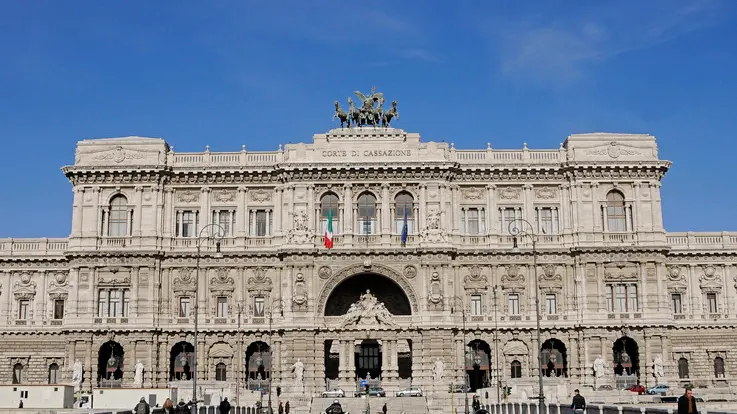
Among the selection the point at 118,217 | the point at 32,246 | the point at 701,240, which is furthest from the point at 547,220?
the point at 32,246

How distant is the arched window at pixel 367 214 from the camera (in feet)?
280

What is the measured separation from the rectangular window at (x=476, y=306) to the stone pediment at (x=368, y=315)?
7.28 metres


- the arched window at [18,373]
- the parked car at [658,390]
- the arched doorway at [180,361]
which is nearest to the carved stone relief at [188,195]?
the arched doorway at [180,361]

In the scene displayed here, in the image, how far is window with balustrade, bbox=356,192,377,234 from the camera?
8538 centimetres

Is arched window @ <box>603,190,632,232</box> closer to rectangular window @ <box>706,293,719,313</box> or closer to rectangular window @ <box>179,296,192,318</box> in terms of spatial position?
rectangular window @ <box>706,293,719,313</box>

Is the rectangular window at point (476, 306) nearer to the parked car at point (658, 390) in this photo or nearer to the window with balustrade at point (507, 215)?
the window with balustrade at point (507, 215)

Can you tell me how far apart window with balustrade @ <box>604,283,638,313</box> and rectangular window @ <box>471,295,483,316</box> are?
10929 mm

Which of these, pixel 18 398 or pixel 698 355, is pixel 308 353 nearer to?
pixel 18 398

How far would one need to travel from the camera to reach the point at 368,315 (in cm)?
8275

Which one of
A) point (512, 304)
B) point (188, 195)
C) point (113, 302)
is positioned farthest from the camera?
point (188, 195)

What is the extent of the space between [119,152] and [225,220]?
439 inches

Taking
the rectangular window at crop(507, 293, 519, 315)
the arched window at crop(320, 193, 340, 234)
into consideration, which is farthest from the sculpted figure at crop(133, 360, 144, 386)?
the rectangular window at crop(507, 293, 519, 315)

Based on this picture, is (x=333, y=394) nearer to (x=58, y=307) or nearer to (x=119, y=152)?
(x=58, y=307)

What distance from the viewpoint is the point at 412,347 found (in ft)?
271
